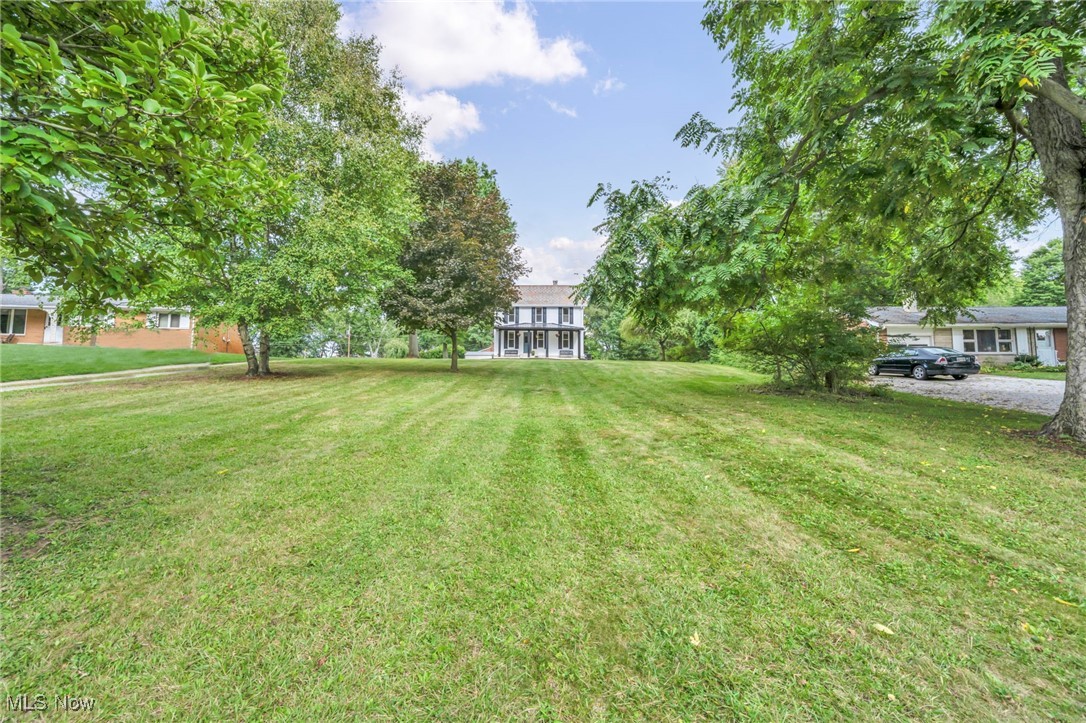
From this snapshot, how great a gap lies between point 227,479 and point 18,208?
276 cm

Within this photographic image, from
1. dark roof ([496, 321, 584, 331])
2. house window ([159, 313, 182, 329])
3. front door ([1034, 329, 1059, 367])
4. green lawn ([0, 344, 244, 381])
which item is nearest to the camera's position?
green lawn ([0, 344, 244, 381])

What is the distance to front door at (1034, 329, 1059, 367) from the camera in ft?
74.0

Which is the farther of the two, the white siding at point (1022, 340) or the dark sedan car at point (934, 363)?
the white siding at point (1022, 340)

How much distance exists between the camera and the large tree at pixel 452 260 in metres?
13.8

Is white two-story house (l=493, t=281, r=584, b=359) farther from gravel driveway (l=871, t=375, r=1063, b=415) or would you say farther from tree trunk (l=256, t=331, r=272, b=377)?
gravel driveway (l=871, t=375, r=1063, b=415)

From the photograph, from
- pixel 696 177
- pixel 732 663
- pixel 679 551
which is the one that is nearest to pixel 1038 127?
pixel 696 177

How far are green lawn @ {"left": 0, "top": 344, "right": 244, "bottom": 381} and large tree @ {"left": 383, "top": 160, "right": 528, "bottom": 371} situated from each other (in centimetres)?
928

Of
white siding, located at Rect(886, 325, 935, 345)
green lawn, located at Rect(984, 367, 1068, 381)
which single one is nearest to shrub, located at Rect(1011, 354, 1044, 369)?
green lawn, located at Rect(984, 367, 1068, 381)

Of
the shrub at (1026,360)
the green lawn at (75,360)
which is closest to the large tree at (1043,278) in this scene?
the shrub at (1026,360)

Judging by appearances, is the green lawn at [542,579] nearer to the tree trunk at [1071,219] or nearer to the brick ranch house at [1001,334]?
the tree trunk at [1071,219]

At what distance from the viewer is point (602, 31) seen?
8.95 m

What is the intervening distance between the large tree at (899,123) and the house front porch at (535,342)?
Answer: 24126mm

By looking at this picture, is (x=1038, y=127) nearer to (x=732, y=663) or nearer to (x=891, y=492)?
(x=891, y=492)

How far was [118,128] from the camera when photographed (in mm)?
2113
